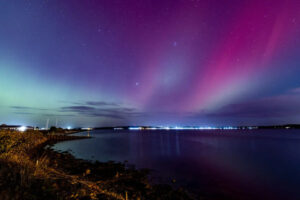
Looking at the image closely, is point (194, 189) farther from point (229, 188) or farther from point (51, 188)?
point (51, 188)

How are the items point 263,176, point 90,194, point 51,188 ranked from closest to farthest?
point 51,188, point 90,194, point 263,176

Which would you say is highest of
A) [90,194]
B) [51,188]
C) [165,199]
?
[51,188]

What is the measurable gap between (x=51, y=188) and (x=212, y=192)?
11277 mm

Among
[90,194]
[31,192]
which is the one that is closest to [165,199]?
[90,194]

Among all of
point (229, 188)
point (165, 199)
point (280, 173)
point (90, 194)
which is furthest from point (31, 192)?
point (280, 173)

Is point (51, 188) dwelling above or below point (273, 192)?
above

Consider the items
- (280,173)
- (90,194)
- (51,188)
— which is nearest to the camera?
(51,188)

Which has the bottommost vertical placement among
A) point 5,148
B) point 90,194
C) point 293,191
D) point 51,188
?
point 293,191

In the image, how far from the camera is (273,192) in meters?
12.9

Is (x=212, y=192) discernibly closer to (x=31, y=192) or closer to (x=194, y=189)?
(x=194, y=189)

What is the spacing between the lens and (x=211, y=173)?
57.8ft

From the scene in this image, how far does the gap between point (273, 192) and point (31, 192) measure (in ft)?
53.9

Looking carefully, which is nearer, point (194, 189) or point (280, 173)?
point (194, 189)

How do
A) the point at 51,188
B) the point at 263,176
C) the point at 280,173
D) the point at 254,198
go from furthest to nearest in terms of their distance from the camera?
the point at 280,173 < the point at 263,176 < the point at 254,198 < the point at 51,188
